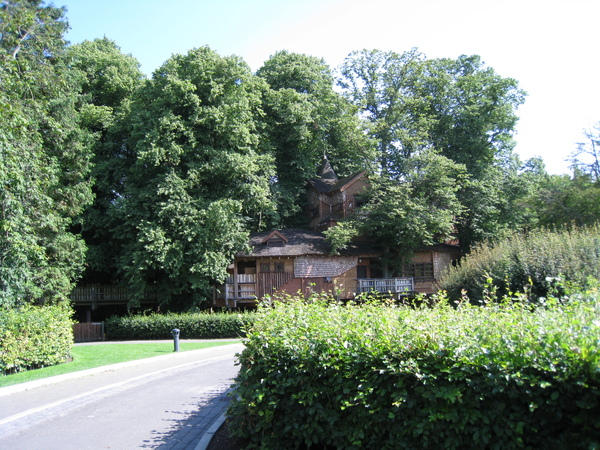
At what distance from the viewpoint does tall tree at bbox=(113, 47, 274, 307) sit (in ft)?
97.9

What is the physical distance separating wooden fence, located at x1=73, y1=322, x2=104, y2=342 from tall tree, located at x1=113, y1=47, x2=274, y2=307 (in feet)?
8.91

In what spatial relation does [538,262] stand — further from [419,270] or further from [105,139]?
[105,139]

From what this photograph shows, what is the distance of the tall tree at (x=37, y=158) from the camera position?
1931cm

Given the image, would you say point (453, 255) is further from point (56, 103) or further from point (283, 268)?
point (56, 103)

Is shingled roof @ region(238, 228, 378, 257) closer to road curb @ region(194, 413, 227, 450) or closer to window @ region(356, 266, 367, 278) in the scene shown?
window @ region(356, 266, 367, 278)

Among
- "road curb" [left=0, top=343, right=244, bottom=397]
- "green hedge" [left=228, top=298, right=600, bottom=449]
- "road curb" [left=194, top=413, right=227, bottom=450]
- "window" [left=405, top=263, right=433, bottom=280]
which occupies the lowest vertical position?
"road curb" [left=0, top=343, right=244, bottom=397]

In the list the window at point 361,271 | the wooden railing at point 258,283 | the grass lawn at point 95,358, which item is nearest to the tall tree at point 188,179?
the wooden railing at point 258,283

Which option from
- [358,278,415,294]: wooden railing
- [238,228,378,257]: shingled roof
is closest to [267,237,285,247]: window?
[238,228,378,257]: shingled roof

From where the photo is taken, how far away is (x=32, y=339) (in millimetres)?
15977

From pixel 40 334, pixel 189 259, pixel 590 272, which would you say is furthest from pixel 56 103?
pixel 590 272

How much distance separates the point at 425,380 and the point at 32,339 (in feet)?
50.9

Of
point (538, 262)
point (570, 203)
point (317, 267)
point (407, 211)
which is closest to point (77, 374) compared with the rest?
point (538, 262)

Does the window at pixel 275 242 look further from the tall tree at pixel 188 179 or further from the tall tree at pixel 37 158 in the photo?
the tall tree at pixel 37 158

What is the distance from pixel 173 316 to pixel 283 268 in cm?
1011
